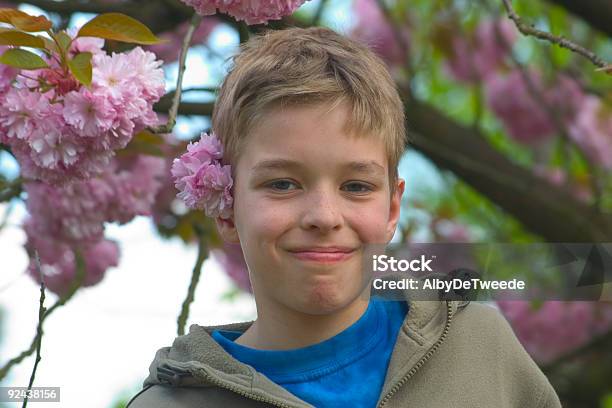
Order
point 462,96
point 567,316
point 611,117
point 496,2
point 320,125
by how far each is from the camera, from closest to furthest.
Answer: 1. point 320,125
2. point 567,316
3. point 496,2
4. point 611,117
5. point 462,96

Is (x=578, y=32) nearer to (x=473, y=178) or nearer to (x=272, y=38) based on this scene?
(x=473, y=178)

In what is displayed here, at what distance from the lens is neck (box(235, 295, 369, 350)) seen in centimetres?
167

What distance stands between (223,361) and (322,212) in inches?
12.1

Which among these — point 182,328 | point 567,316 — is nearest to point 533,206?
point 567,316

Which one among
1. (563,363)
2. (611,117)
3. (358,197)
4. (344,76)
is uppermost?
(344,76)

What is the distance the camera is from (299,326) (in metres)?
1.67

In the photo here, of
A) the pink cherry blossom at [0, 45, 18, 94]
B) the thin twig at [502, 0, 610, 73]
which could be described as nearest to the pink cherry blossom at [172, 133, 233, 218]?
the pink cherry blossom at [0, 45, 18, 94]

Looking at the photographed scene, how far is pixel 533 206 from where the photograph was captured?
3484 millimetres

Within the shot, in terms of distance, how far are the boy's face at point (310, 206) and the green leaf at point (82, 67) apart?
0.31 m

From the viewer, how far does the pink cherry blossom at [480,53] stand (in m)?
4.46

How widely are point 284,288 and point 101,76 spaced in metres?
0.52

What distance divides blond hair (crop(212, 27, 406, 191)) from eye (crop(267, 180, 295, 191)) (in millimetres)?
114

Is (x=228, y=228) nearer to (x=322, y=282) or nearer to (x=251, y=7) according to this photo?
(x=322, y=282)

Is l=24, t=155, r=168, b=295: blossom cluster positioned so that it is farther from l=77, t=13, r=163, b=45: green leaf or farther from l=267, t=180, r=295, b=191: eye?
l=267, t=180, r=295, b=191: eye
